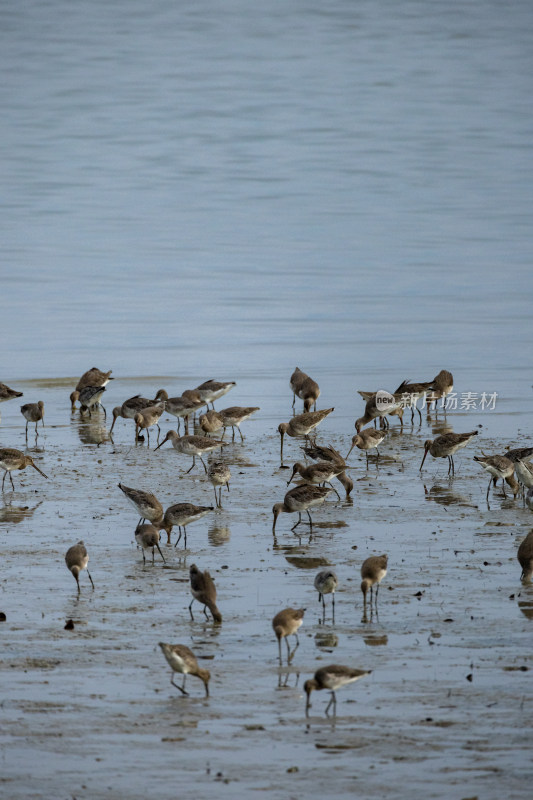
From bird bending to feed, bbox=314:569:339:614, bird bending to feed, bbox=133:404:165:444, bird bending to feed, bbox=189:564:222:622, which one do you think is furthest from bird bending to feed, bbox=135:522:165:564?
bird bending to feed, bbox=133:404:165:444

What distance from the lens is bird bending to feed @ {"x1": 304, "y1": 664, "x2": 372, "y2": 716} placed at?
26.4 feet

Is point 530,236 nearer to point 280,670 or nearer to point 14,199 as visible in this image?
point 14,199

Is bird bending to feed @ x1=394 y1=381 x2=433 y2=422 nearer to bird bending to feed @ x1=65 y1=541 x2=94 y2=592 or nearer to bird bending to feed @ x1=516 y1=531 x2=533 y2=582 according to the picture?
bird bending to feed @ x1=516 y1=531 x2=533 y2=582

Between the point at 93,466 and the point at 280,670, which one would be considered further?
the point at 93,466

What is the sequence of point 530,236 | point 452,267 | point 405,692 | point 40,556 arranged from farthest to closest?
point 530,236 → point 452,267 → point 40,556 → point 405,692

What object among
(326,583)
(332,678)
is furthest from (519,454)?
(332,678)

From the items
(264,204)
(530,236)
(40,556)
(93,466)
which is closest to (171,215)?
(264,204)

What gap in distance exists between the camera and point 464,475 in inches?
616

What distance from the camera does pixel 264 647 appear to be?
9312mm

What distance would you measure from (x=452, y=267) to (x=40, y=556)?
33659 millimetres

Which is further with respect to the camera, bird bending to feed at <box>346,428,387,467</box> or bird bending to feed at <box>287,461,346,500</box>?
bird bending to feed at <box>346,428,387,467</box>

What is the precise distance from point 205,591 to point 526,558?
108 inches

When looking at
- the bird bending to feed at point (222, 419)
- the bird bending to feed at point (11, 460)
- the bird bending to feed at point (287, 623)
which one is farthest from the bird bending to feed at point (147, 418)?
the bird bending to feed at point (287, 623)

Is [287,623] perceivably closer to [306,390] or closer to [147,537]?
[147,537]
